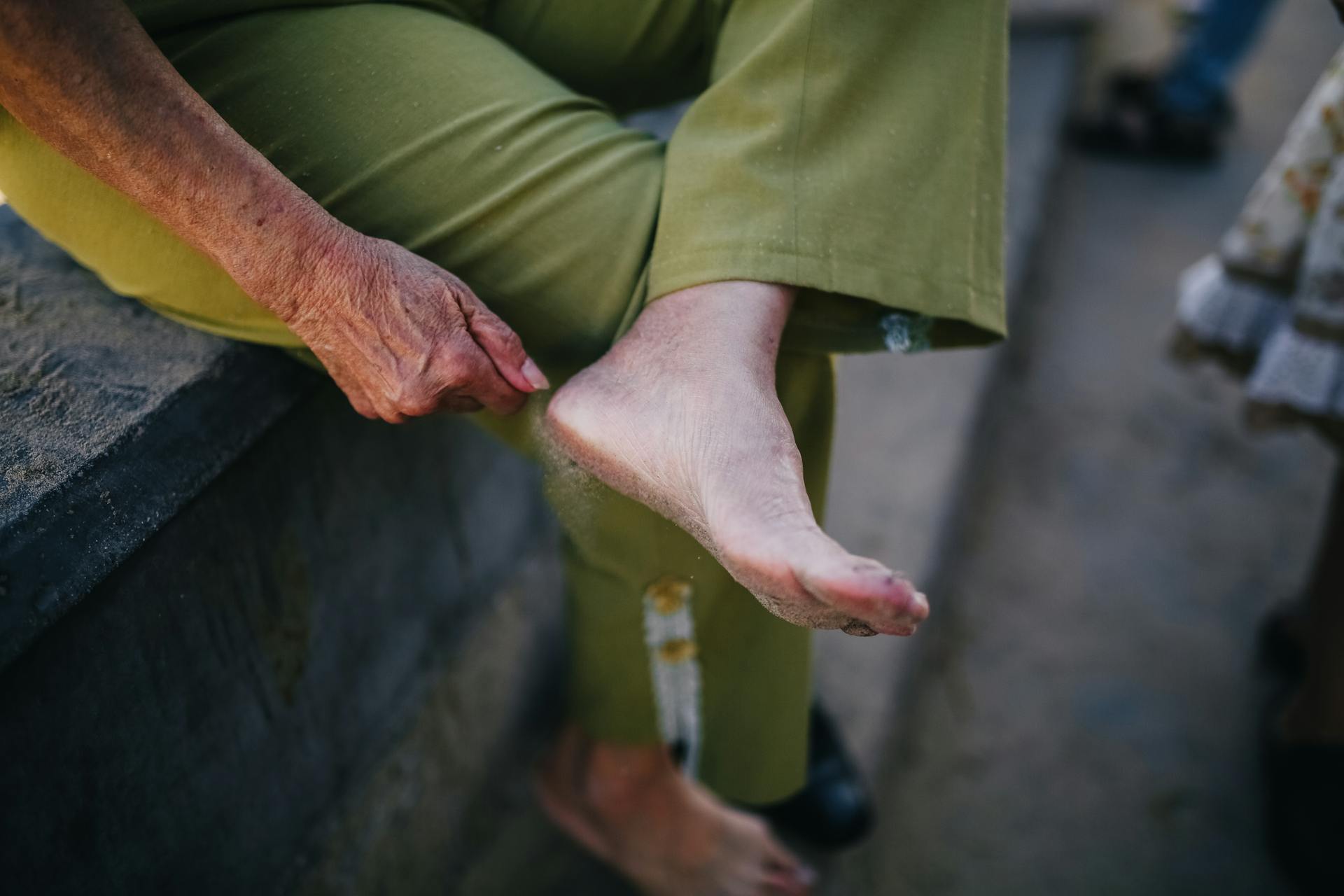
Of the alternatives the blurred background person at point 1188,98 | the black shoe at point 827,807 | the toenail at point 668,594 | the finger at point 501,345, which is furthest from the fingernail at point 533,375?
the blurred background person at point 1188,98

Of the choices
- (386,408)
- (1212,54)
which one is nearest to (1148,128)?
(1212,54)

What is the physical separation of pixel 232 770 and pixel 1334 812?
122cm

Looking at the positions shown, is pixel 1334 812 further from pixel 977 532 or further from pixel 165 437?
pixel 165 437

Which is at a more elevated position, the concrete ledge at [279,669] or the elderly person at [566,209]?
the elderly person at [566,209]

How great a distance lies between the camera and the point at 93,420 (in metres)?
0.64

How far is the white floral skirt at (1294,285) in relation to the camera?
97 centimetres

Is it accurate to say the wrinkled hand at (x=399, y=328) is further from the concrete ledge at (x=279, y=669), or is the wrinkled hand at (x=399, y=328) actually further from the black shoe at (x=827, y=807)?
the black shoe at (x=827, y=807)

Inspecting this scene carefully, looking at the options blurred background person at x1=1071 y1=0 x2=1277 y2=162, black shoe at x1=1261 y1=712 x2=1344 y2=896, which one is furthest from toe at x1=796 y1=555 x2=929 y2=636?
blurred background person at x1=1071 y1=0 x2=1277 y2=162

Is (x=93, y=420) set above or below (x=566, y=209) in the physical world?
below

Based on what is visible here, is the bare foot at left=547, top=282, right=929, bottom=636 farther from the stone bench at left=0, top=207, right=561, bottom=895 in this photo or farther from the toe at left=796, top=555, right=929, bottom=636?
the stone bench at left=0, top=207, right=561, bottom=895

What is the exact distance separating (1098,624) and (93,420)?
1.40m

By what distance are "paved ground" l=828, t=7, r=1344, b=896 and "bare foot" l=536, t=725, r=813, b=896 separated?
0.15 meters

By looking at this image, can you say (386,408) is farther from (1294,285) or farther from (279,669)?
(1294,285)

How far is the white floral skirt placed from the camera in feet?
3.19
